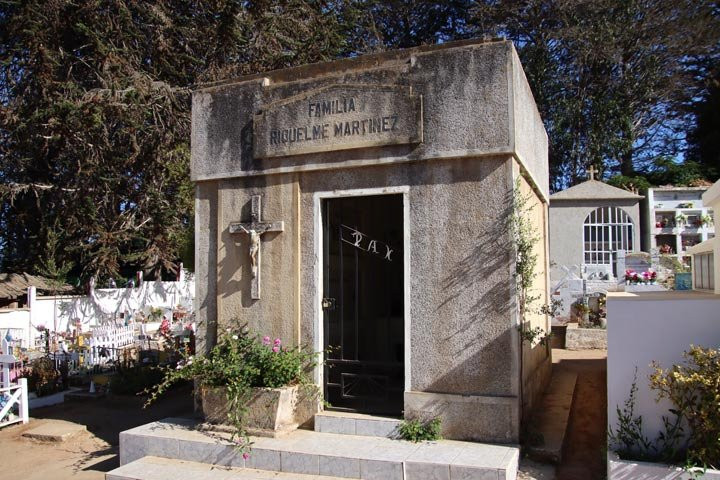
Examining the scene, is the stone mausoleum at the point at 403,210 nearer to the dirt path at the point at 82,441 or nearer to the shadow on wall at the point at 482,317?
the shadow on wall at the point at 482,317

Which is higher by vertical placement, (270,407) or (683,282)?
(683,282)

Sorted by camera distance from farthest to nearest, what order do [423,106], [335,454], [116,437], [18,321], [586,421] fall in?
[18,321], [116,437], [586,421], [423,106], [335,454]

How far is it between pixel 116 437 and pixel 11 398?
2.18 metres

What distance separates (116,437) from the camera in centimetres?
865

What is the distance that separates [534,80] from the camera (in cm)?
2598

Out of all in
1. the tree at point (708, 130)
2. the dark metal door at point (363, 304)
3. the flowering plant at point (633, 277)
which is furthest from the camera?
the tree at point (708, 130)

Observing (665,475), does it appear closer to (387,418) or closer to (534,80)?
(387,418)

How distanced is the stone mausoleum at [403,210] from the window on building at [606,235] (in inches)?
360

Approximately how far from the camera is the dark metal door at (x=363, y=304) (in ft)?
23.4

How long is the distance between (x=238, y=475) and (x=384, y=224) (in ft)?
15.1

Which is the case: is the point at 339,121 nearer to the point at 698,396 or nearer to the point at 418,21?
the point at 698,396

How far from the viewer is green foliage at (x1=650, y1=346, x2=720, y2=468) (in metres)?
4.75

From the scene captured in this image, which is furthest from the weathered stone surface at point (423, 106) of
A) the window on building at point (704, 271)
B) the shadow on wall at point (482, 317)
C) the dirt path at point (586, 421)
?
the dirt path at point (586, 421)

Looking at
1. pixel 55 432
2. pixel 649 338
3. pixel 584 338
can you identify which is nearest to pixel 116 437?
pixel 55 432
